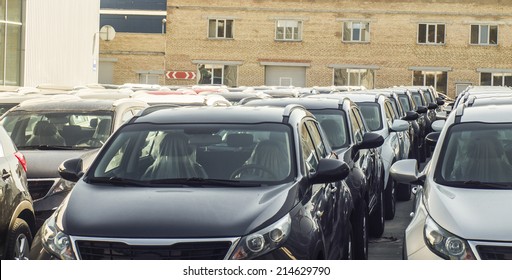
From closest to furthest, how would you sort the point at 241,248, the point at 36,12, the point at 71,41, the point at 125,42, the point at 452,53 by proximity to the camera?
the point at 241,248 → the point at 36,12 → the point at 71,41 → the point at 452,53 → the point at 125,42

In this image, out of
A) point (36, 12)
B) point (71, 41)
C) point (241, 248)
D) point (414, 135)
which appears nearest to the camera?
point (241, 248)

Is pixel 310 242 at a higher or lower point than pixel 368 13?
lower

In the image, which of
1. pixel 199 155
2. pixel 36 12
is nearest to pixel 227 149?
pixel 199 155

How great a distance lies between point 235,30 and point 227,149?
59675 millimetres

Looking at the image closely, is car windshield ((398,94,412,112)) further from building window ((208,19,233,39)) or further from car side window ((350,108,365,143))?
building window ((208,19,233,39))

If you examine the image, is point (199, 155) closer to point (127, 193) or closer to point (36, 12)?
point (127, 193)

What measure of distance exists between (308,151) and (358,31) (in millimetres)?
59219

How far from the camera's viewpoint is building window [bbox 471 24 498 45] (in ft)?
215

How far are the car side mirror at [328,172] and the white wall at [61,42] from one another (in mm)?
32100

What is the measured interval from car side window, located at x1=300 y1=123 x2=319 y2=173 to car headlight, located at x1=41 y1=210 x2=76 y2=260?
6.55 ft

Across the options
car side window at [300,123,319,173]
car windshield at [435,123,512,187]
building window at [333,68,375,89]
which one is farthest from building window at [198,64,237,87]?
car windshield at [435,123,512,187]

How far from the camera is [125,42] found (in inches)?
3078

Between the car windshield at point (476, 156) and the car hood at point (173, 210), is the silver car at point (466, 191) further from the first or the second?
the car hood at point (173, 210)

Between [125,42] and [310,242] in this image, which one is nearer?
[310,242]
